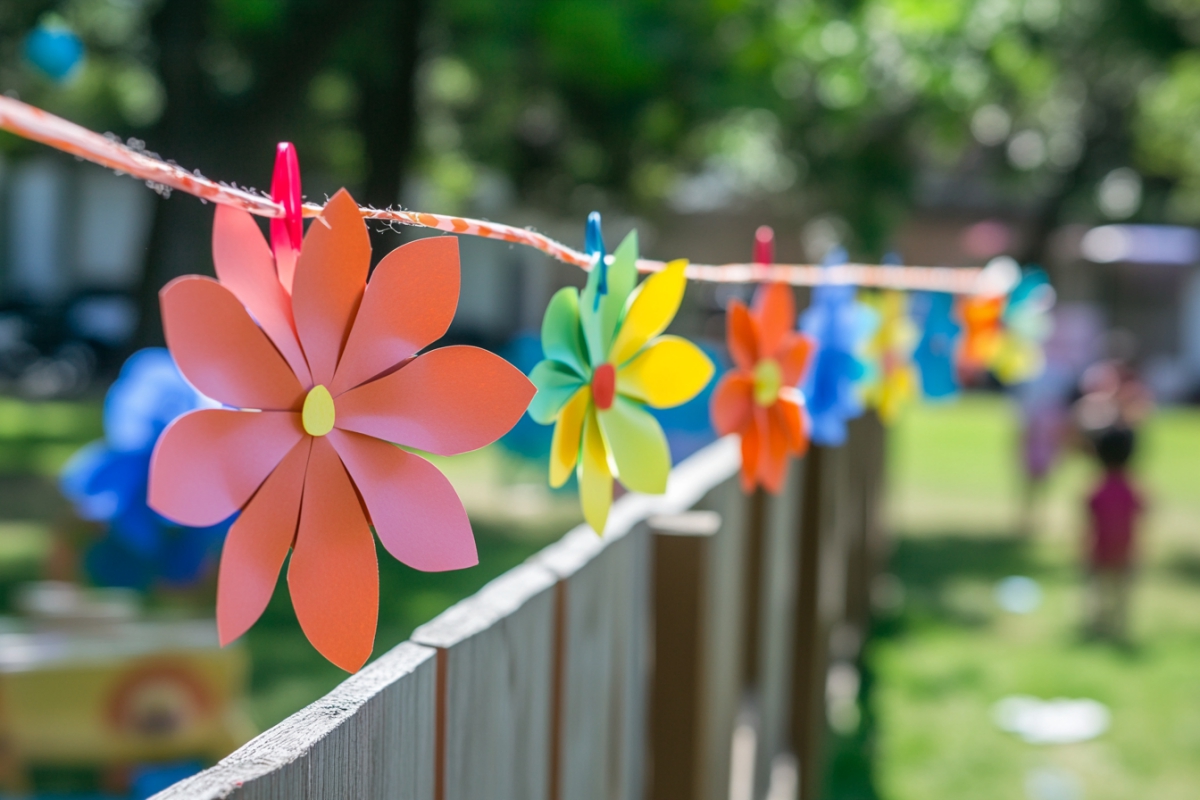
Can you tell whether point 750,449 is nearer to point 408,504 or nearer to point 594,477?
point 594,477

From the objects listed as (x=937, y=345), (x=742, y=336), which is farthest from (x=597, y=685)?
(x=937, y=345)

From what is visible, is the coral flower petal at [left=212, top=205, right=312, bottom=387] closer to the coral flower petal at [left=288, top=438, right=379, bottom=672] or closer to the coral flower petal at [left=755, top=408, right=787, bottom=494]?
the coral flower petal at [left=288, top=438, right=379, bottom=672]

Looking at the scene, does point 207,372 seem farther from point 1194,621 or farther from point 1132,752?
point 1194,621

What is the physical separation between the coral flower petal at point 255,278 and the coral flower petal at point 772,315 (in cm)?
95

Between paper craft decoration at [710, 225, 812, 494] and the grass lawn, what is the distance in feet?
9.32

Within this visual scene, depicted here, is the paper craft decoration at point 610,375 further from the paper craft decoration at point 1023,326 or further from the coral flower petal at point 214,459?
the paper craft decoration at point 1023,326

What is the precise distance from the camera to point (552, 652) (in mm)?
1330

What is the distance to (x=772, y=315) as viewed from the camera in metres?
1.66

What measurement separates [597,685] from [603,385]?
19.5 inches

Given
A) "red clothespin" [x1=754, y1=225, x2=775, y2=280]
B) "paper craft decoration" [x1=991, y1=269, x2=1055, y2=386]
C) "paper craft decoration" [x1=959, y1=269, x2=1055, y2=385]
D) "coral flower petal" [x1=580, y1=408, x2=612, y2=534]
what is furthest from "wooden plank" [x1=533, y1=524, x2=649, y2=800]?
"paper craft decoration" [x1=991, y1=269, x2=1055, y2=386]

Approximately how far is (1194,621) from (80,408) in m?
14.0

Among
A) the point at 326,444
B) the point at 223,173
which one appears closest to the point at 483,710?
the point at 326,444

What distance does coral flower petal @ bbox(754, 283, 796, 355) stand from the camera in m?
1.65

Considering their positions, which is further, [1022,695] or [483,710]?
[1022,695]
